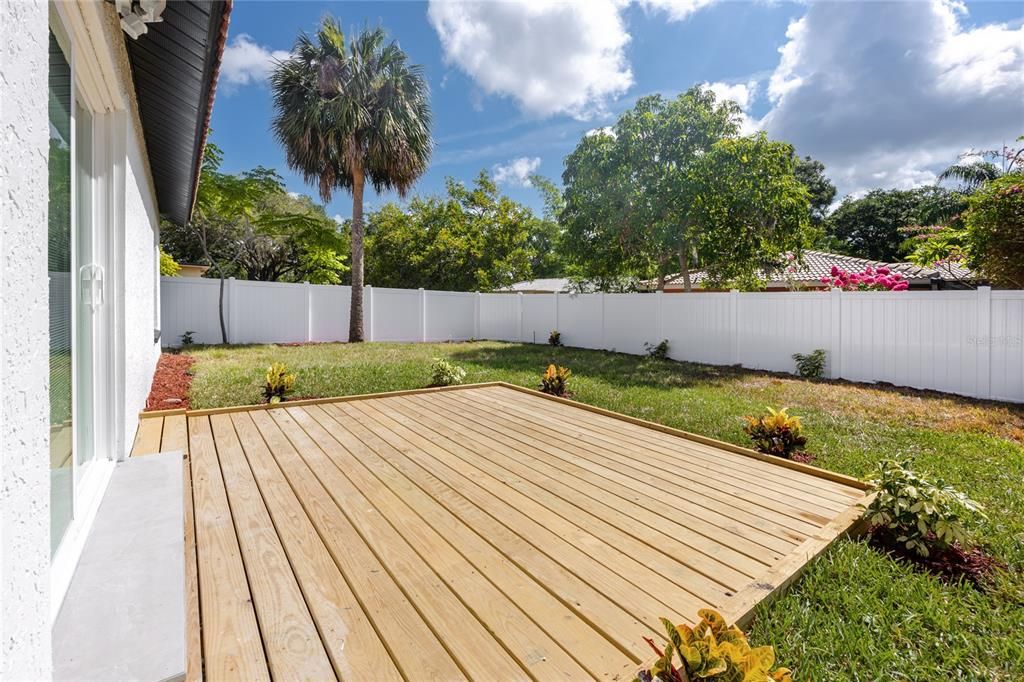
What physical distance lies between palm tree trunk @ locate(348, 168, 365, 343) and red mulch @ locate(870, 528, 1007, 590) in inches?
454

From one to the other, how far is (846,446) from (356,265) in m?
11.2

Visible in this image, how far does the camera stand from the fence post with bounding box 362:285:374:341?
13.0 m

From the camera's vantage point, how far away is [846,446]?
13.1ft

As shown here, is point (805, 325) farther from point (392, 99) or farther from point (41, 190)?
point (392, 99)

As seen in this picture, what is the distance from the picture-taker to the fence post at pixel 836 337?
7.38 metres

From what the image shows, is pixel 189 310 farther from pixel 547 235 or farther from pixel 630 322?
pixel 547 235

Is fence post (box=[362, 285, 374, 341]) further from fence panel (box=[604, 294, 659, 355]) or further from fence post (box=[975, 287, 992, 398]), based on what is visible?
fence post (box=[975, 287, 992, 398])

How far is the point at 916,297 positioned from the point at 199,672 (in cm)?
845

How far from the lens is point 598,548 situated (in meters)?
2.19

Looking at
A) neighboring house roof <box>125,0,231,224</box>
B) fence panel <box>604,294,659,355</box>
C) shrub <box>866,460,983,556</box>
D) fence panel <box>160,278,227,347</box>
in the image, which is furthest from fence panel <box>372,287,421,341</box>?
shrub <box>866,460,983,556</box>

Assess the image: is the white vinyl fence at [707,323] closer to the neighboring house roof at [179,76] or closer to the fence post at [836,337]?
the fence post at [836,337]

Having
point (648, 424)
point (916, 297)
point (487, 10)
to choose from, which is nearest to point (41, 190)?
point (648, 424)

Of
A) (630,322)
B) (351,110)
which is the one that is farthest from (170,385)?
(630,322)

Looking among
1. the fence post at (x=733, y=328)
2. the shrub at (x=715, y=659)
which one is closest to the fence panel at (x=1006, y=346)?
the fence post at (x=733, y=328)
